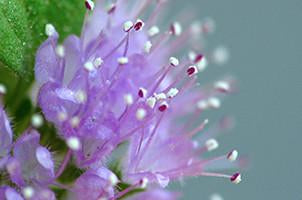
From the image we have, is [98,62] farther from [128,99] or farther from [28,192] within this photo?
[28,192]

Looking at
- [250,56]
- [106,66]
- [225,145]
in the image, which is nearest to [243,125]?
[225,145]

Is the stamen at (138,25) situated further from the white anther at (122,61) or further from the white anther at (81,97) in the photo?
the white anther at (81,97)

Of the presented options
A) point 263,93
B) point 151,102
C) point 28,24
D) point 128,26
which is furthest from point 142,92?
point 263,93

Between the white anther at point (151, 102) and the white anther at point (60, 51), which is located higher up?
the white anther at point (60, 51)

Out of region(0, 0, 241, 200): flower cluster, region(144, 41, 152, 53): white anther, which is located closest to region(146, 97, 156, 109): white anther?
region(0, 0, 241, 200): flower cluster

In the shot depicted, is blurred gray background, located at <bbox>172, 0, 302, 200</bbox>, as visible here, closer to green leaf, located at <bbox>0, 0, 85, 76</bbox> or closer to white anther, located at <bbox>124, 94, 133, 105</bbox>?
green leaf, located at <bbox>0, 0, 85, 76</bbox>

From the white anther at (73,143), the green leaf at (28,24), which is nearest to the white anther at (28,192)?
the white anther at (73,143)
